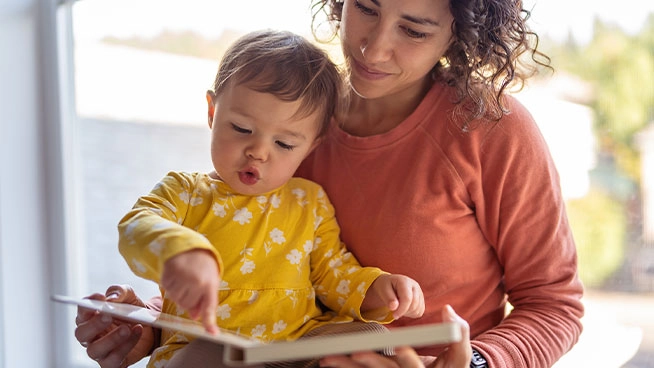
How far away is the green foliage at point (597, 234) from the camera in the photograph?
1328 mm

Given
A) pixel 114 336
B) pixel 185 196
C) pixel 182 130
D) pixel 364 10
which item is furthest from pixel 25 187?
pixel 364 10

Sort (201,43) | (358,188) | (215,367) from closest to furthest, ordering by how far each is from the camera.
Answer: (215,367), (358,188), (201,43)

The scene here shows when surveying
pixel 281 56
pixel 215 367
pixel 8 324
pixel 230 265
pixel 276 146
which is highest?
pixel 281 56

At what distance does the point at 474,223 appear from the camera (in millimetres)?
1287

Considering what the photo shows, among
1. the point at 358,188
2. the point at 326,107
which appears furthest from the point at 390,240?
the point at 326,107

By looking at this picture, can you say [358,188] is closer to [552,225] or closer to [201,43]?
[552,225]

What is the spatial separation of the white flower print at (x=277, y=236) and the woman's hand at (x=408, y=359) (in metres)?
0.27

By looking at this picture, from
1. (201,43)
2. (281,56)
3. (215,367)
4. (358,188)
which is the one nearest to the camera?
(215,367)

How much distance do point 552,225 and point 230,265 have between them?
53 cm

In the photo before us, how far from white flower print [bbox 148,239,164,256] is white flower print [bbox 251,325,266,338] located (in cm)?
29

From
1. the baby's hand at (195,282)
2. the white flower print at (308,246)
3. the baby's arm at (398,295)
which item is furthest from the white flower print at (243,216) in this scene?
the baby's hand at (195,282)

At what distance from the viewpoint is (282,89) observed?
117 centimetres

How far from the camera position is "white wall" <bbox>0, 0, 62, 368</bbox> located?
1880mm

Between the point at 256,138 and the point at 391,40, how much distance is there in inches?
10.6
